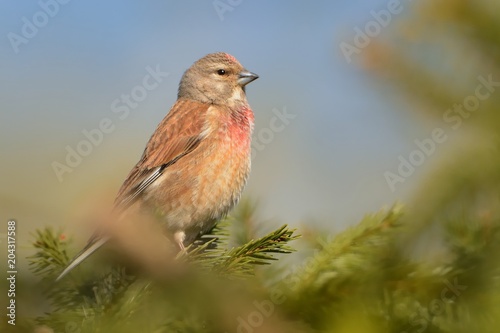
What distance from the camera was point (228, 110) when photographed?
4.52m

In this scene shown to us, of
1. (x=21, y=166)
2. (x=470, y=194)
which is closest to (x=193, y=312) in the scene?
(x=470, y=194)

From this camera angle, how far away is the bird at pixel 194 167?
4000 millimetres

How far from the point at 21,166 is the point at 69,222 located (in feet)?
11.9

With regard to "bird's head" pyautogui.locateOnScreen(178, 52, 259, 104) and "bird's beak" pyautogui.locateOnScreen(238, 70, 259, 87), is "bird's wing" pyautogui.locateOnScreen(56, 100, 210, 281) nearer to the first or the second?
"bird's head" pyautogui.locateOnScreen(178, 52, 259, 104)

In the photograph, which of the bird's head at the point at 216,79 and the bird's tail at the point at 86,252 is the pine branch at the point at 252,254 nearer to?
the bird's tail at the point at 86,252

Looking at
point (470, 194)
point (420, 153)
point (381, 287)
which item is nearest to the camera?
point (381, 287)

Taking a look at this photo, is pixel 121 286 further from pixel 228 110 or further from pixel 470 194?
pixel 228 110

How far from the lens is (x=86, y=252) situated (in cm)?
266

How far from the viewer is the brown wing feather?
4.21 meters

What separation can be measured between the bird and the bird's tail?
3.49 feet

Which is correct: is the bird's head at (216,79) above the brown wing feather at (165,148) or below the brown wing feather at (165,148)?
above

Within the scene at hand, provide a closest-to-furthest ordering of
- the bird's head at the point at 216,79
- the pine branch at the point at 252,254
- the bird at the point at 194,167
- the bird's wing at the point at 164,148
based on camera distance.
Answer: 1. the pine branch at the point at 252,254
2. the bird at the point at 194,167
3. the bird's wing at the point at 164,148
4. the bird's head at the point at 216,79

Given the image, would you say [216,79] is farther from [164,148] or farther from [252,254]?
[252,254]

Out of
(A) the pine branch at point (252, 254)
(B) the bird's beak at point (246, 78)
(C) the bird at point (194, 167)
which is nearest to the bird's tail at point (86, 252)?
(A) the pine branch at point (252, 254)
